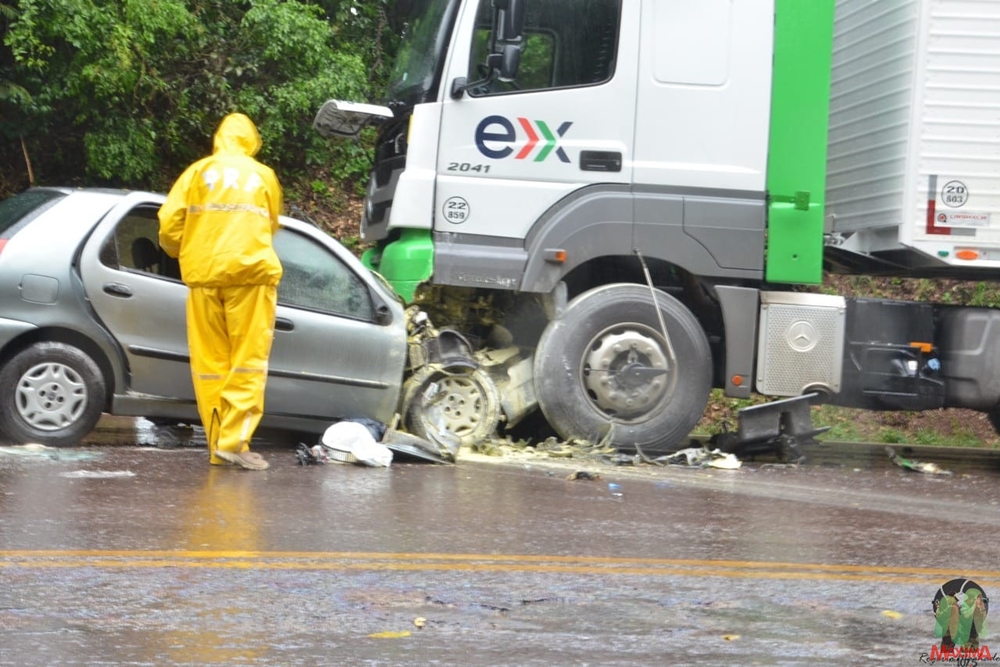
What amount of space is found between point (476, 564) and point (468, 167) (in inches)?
151

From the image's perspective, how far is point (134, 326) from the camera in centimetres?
768

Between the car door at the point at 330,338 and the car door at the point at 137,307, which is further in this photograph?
the car door at the point at 330,338

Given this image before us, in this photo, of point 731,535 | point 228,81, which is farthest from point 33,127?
point 731,535

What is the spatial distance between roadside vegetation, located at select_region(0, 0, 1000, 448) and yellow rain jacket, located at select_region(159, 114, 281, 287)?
5581 millimetres

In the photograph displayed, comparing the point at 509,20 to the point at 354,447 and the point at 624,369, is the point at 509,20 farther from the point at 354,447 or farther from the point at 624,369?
the point at 354,447

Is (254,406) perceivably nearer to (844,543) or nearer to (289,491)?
(289,491)

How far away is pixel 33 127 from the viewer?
14109 millimetres

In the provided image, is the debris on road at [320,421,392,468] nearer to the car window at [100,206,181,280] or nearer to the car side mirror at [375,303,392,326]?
the car side mirror at [375,303,392,326]

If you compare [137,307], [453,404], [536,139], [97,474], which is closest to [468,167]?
[536,139]

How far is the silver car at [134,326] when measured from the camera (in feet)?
24.5

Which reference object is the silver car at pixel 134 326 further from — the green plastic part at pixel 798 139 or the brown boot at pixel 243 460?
the green plastic part at pixel 798 139

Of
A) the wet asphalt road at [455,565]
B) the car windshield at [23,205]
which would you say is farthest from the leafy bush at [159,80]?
the wet asphalt road at [455,565]

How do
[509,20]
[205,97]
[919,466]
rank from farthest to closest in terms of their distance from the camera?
[205,97], [919,466], [509,20]

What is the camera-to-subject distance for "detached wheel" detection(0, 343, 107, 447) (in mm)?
7414
